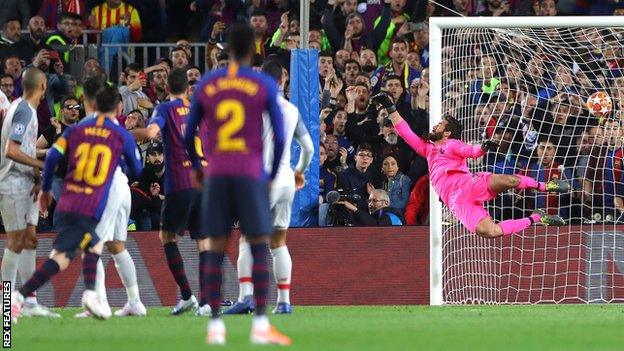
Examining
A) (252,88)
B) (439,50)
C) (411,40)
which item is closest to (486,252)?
(439,50)

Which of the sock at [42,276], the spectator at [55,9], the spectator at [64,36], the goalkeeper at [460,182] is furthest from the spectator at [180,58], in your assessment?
the sock at [42,276]

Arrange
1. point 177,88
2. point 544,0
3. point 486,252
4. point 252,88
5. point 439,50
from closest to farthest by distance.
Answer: point 252,88, point 177,88, point 439,50, point 486,252, point 544,0

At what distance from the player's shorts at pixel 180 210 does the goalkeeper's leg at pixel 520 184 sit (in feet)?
14.3

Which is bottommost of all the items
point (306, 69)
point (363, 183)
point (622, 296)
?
point (622, 296)

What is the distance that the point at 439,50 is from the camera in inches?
656

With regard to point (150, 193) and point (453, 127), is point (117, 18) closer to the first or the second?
point (150, 193)

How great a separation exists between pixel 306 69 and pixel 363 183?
71.5 inches

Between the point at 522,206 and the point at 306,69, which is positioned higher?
the point at 306,69

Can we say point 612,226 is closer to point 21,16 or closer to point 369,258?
point 369,258

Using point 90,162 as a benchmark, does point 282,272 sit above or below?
below

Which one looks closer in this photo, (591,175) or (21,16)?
(591,175)

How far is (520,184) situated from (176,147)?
4728 mm

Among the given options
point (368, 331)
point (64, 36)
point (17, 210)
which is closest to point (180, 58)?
point (64, 36)

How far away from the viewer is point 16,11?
74.3 feet
